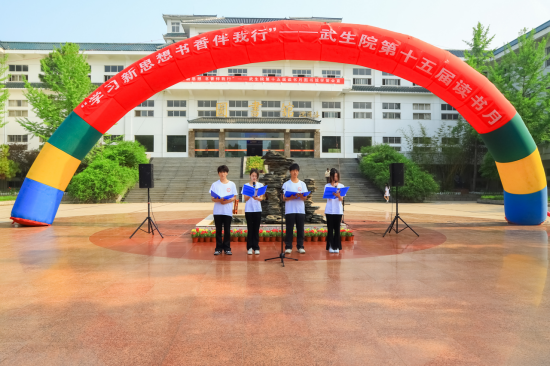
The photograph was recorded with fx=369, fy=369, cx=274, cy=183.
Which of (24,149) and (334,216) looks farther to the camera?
(24,149)

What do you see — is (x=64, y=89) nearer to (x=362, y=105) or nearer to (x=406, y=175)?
(x=406, y=175)

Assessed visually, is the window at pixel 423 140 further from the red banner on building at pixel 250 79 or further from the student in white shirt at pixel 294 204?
the student in white shirt at pixel 294 204

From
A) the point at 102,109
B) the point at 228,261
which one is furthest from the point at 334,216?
the point at 102,109

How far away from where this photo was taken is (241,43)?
9.56 meters

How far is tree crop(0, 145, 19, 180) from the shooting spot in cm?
2672

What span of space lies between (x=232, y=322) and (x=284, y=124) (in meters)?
29.7

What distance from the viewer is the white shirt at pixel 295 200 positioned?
21.1 feet

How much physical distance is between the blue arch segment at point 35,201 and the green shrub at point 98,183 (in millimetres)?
11153

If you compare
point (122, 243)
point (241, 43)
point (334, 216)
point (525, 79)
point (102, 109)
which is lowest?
point (122, 243)

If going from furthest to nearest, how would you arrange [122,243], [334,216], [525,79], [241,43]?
[525,79], [241,43], [122,243], [334,216]

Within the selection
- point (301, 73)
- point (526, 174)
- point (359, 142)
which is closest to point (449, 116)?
point (359, 142)

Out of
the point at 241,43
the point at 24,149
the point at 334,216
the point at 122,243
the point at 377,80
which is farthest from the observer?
the point at 377,80

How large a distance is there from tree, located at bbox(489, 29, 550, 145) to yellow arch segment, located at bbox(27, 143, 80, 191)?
24379 millimetres

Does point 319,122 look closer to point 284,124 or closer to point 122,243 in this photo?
point 284,124
